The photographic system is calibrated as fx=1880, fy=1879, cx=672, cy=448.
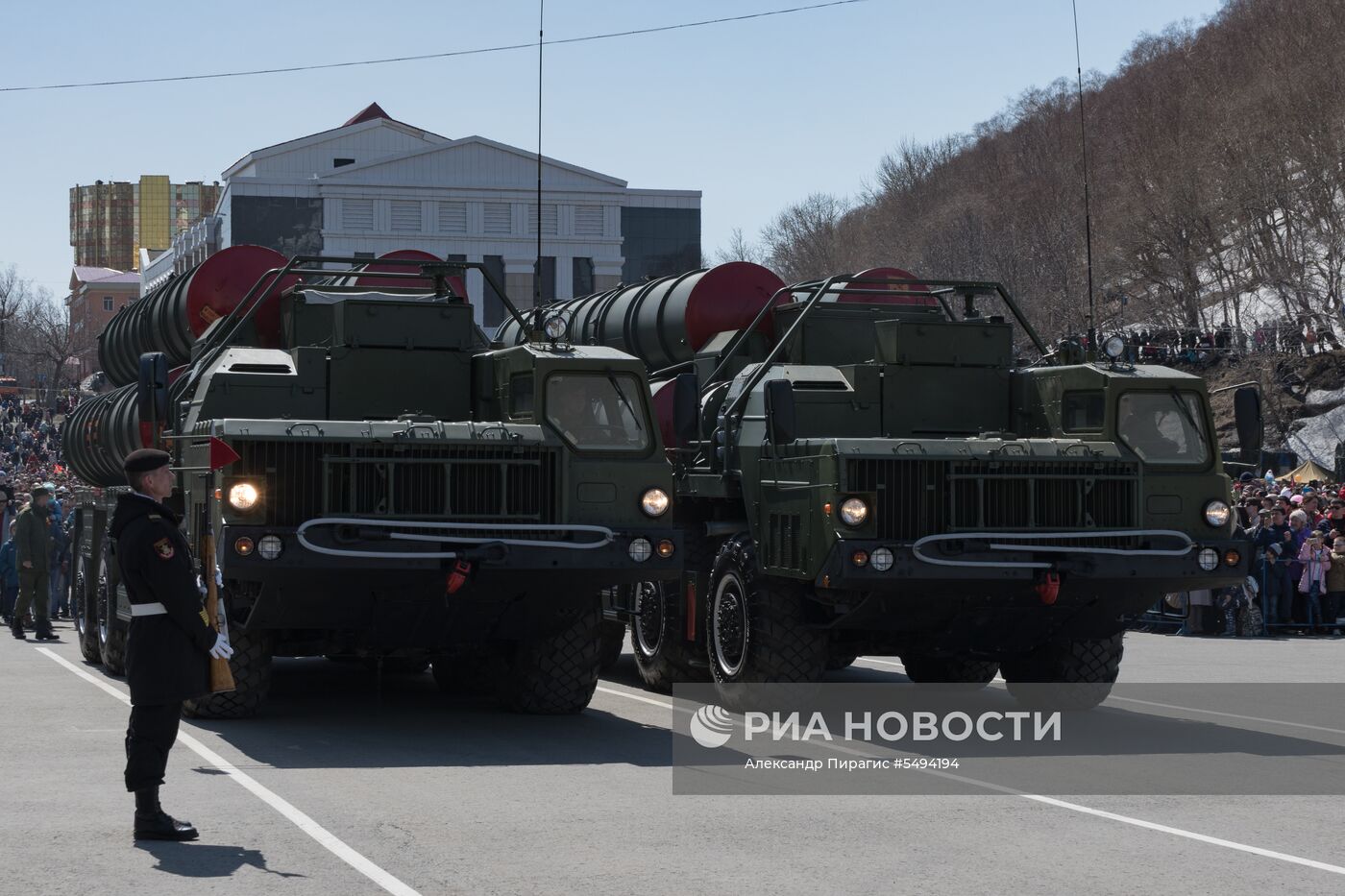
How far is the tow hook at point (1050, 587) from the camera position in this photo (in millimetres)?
12328

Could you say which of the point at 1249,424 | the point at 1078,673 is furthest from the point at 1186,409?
the point at 1078,673

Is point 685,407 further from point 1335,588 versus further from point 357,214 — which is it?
point 357,214

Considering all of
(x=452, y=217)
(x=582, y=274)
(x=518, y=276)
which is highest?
(x=452, y=217)

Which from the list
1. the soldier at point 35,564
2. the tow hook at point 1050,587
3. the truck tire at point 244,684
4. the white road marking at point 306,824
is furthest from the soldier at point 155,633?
the soldier at point 35,564

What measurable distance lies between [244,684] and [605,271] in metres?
77.7

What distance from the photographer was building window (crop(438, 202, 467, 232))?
87.5 m

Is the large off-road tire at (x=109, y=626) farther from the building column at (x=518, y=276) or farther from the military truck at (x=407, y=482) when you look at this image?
the building column at (x=518, y=276)

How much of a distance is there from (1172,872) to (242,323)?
888 cm

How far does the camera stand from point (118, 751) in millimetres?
11422

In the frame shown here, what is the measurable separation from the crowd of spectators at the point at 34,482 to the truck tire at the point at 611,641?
21.9 ft

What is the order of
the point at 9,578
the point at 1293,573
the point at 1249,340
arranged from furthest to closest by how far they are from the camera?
the point at 1249,340
the point at 9,578
the point at 1293,573

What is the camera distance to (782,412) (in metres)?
12.9

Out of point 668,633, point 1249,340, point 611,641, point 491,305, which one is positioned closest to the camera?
point 668,633

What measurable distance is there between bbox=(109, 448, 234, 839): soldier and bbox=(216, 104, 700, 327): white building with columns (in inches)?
2825
